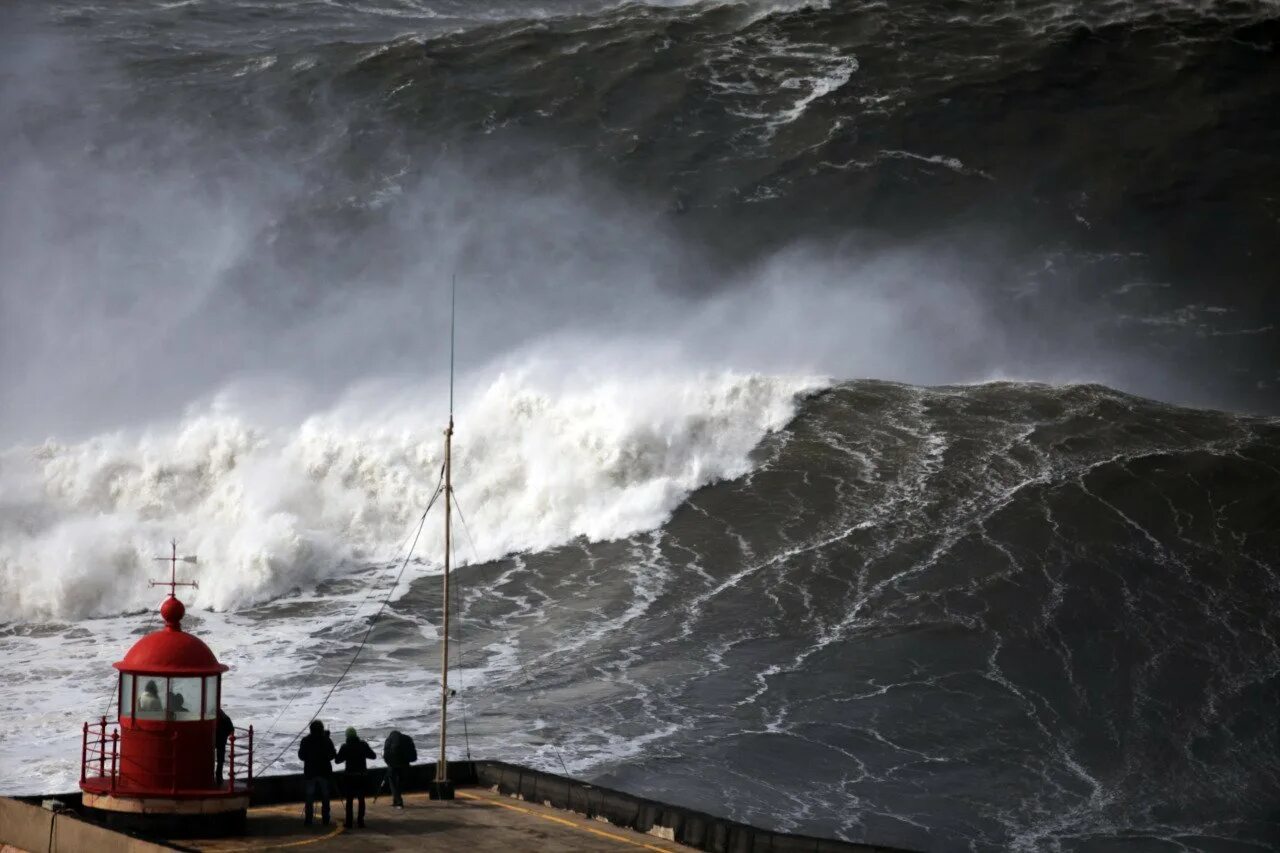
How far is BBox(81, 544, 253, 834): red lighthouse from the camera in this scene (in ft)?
40.2

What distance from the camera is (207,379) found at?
127ft

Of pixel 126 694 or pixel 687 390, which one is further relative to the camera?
pixel 687 390

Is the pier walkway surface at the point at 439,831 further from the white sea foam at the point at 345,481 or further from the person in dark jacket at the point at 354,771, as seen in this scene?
the white sea foam at the point at 345,481

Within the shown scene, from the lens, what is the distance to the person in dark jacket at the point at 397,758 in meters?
14.1

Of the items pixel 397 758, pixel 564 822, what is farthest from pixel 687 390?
pixel 564 822

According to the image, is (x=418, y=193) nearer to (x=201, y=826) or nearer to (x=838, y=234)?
(x=838, y=234)

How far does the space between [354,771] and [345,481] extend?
1960 cm

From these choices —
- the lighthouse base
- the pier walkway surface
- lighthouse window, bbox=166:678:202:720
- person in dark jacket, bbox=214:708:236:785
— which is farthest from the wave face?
lighthouse window, bbox=166:678:202:720

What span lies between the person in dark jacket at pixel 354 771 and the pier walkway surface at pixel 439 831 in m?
0.15

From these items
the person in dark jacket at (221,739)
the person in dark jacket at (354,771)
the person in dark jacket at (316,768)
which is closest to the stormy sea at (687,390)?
the person in dark jacket at (354,771)

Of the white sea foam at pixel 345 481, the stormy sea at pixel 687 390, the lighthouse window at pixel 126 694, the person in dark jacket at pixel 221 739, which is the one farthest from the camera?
the white sea foam at pixel 345 481

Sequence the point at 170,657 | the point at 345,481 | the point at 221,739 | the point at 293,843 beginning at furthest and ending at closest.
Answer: the point at 345,481 < the point at 221,739 < the point at 293,843 < the point at 170,657

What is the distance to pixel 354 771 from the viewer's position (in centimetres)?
1332

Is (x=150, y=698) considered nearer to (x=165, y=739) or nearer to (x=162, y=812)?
(x=165, y=739)
